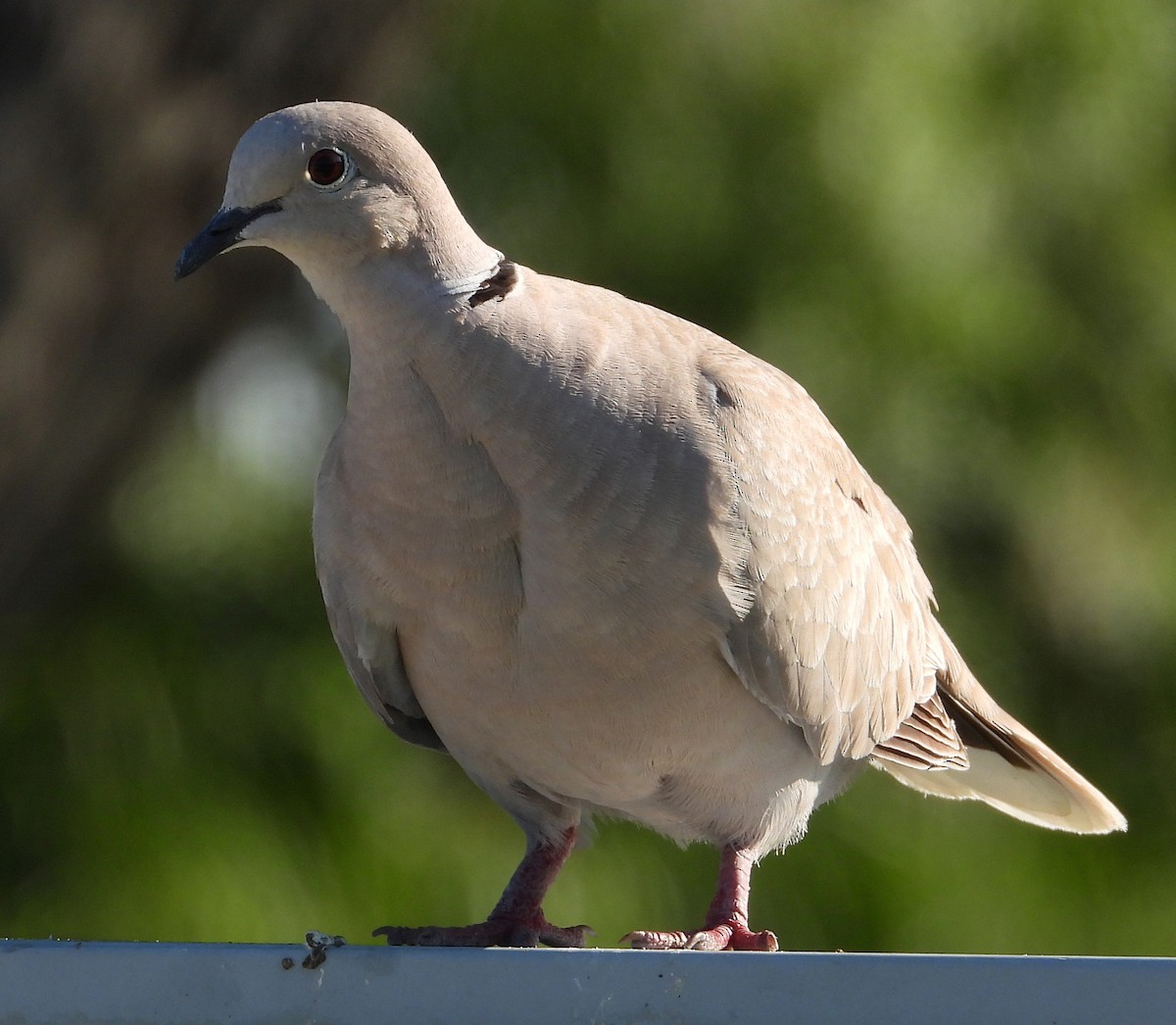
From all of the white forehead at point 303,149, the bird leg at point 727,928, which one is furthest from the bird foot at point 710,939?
the white forehead at point 303,149

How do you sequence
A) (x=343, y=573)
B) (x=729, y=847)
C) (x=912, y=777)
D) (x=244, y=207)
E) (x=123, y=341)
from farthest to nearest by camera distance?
(x=123, y=341), (x=912, y=777), (x=729, y=847), (x=343, y=573), (x=244, y=207)

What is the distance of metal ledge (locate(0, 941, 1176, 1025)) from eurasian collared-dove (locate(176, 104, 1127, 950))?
757 mm

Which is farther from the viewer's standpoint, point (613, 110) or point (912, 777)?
point (613, 110)

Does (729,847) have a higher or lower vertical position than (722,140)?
lower

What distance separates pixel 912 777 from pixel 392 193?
1643 millimetres

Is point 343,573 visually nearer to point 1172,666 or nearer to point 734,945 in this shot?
point 734,945

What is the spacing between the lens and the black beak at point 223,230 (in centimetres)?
232

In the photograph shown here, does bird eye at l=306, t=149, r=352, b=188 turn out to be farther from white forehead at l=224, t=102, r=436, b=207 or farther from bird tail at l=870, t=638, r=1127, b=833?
bird tail at l=870, t=638, r=1127, b=833

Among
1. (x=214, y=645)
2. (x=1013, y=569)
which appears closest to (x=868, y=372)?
(x=1013, y=569)

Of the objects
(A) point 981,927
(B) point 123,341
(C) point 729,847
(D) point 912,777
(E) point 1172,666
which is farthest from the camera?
(E) point 1172,666

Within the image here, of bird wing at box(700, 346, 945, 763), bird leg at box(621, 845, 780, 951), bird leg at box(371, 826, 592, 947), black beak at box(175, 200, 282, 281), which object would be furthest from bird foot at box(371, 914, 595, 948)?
black beak at box(175, 200, 282, 281)

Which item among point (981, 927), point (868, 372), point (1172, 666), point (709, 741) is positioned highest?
point (868, 372)

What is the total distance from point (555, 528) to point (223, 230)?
64 centimetres

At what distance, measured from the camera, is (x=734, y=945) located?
8.55ft
